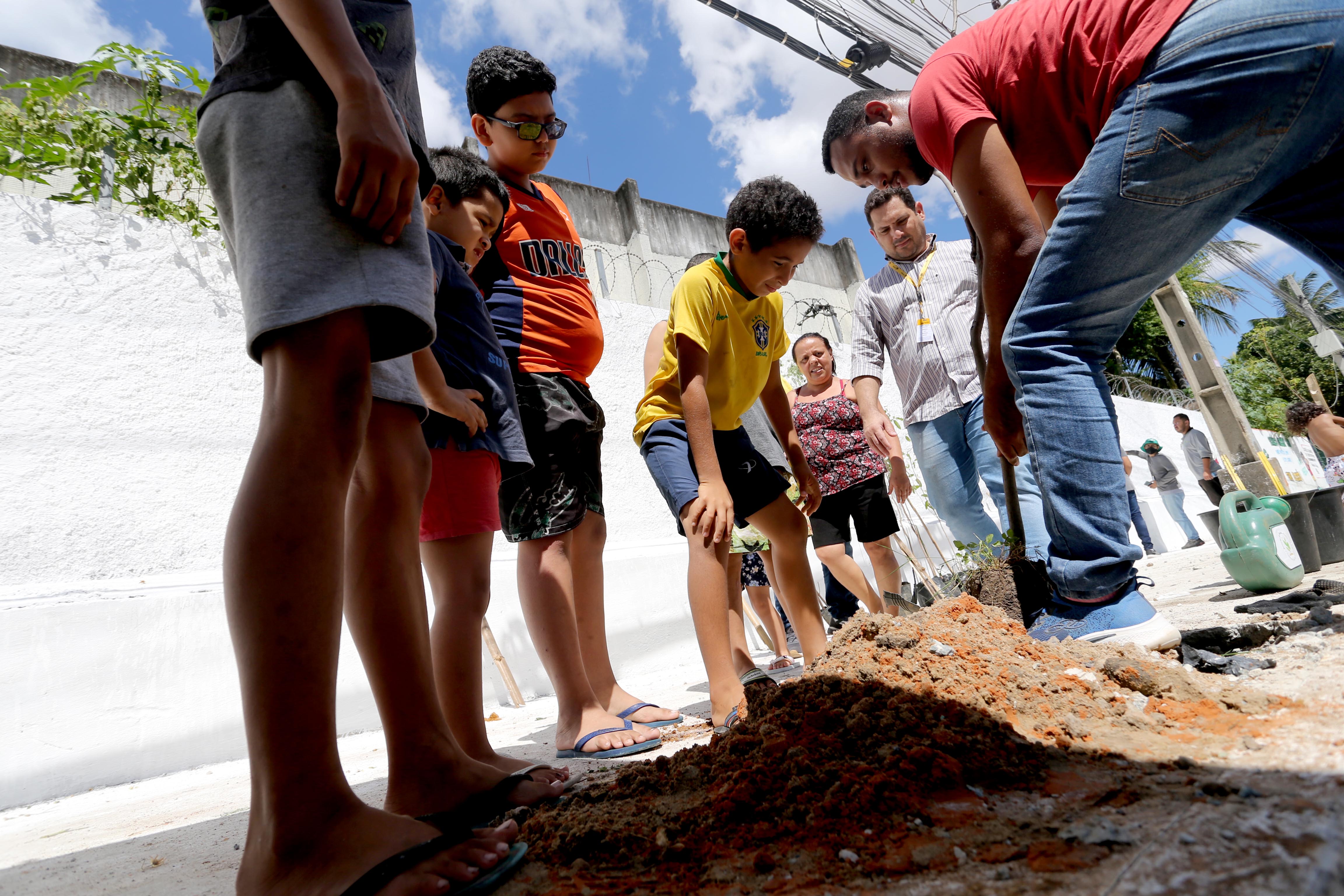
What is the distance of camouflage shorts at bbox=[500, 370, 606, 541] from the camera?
93.3 inches

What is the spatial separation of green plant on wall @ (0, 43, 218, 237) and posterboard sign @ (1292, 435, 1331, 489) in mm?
24696

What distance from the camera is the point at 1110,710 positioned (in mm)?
1281

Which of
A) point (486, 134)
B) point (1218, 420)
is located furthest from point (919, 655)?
point (1218, 420)

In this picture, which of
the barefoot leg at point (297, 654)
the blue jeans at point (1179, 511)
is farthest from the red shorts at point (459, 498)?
the blue jeans at point (1179, 511)

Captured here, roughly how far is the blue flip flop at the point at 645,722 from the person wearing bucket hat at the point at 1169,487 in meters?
9.69

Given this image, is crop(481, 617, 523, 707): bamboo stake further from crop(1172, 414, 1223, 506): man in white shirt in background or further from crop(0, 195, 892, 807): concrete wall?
crop(1172, 414, 1223, 506): man in white shirt in background

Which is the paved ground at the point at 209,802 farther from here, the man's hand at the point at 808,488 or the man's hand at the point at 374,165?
the man's hand at the point at 374,165

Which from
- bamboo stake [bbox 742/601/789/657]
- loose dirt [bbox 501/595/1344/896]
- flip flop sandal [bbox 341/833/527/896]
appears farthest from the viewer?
bamboo stake [bbox 742/601/789/657]

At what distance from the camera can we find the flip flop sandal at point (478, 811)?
1144 millimetres

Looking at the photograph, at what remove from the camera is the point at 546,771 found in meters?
1.53

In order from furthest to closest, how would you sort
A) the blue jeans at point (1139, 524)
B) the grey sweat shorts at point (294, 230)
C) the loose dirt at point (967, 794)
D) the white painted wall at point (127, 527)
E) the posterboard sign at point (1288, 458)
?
the posterboard sign at point (1288, 458), the blue jeans at point (1139, 524), the white painted wall at point (127, 527), the grey sweat shorts at point (294, 230), the loose dirt at point (967, 794)

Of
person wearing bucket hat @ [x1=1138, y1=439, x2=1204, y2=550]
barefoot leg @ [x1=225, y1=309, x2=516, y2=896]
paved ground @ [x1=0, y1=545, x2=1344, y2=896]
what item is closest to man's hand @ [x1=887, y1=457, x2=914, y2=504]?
paved ground @ [x1=0, y1=545, x2=1344, y2=896]

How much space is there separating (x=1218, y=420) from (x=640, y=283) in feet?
22.3

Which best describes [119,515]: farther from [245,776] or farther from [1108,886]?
[1108,886]
